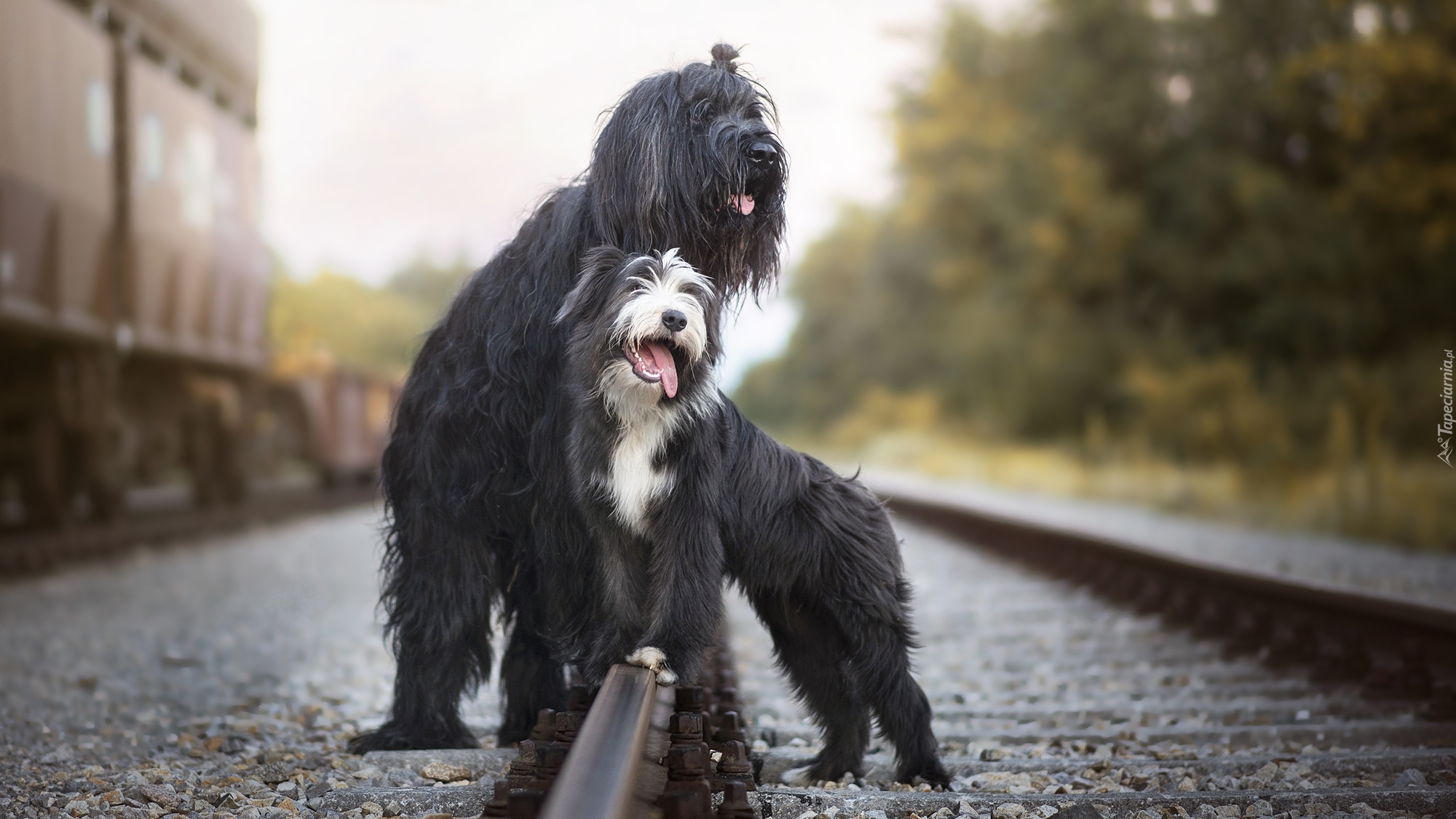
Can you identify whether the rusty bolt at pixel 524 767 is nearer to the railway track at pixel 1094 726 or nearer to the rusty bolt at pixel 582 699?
the railway track at pixel 1094 726

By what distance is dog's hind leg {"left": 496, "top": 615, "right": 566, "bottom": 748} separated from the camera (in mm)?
3568

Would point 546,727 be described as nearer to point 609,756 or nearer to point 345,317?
point 609,756

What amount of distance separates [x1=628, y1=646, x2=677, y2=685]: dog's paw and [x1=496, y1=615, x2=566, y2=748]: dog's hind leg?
0.69 m

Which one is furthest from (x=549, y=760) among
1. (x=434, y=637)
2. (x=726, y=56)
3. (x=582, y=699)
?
(x=726, y=56)

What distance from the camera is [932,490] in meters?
19.2

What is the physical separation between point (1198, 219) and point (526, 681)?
24.9 metres

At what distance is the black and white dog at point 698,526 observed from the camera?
2.79 m

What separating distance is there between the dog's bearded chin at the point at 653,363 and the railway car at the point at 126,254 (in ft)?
13.2

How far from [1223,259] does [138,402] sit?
20.4 meters

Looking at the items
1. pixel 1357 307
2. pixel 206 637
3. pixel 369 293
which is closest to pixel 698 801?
pixel 206 637

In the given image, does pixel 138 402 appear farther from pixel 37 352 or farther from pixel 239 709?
pixel 239 709

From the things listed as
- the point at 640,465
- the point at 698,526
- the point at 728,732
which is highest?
the point at 640,465

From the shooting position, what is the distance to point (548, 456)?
314cm

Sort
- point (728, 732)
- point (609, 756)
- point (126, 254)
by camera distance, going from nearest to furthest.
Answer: point (609, 756) → point (728, 732) → point (126, 254)
